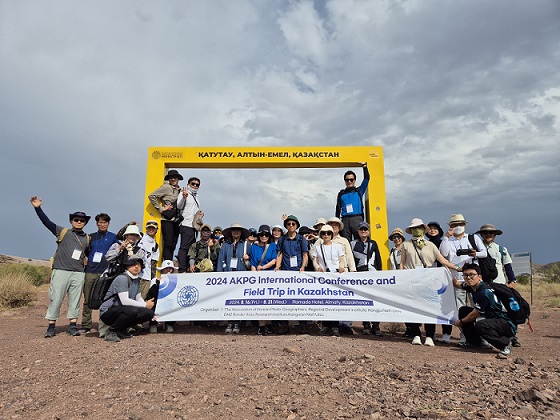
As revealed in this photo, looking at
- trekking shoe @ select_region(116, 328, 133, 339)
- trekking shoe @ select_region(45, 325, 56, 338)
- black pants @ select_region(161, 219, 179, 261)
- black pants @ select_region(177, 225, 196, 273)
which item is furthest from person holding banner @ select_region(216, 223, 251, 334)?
trekking shoe @ select_region(45, 325, 56, 338)

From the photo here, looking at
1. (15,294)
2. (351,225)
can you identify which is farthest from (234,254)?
(15,294)

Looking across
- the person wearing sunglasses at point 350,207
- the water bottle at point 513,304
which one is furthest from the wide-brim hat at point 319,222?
the water bottle at point 513,304

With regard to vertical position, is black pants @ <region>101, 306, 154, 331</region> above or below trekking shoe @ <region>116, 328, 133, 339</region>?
above

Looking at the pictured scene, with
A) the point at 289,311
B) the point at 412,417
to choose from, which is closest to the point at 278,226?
the point at 289,311

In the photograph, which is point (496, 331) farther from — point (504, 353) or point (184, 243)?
point (184, 243)

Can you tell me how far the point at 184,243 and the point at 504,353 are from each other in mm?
6565

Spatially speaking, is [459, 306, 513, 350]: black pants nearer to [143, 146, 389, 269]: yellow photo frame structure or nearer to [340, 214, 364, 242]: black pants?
[340, 214, 364, 242]: black pants

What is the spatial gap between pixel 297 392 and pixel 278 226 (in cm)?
443

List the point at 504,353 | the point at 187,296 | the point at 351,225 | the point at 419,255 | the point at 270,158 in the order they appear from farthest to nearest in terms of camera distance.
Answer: the point at 270,158, the point at 351,225, the point at 187,296, the point at 419,255, the point at 504,353

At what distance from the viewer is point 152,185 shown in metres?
9.17

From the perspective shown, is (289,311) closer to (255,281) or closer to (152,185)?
(255,281)

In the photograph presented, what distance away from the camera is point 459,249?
705cm

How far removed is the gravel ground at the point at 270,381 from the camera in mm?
3480

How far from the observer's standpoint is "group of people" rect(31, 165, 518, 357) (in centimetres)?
664
